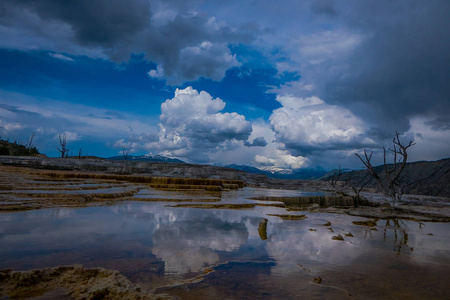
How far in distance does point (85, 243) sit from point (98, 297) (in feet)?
6.83

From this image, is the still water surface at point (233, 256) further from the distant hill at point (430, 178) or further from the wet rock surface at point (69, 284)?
the distant hill at point (430, 178)

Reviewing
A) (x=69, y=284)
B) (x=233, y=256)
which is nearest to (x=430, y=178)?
(x=233, y=256)

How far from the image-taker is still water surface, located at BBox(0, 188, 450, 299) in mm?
2906

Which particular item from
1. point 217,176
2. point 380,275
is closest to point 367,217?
point 380,275

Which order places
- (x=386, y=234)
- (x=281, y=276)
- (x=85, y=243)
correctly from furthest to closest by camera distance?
1. (x=386, y=234)
2. (x=85, y=243)
3. (x=281, y=276)

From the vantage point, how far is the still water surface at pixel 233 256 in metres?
2.91

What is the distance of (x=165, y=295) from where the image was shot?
2.46m

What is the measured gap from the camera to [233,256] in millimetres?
3979

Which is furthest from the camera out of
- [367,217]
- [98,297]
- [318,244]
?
[367,217]

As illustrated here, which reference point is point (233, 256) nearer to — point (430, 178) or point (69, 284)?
point (69, 284)

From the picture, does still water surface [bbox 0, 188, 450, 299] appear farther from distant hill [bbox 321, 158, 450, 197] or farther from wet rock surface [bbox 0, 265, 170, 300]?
distant hill [bbox 321, 158, 450, 197]

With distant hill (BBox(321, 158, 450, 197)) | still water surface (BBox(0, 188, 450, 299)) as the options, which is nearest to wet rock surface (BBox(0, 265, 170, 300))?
still water surface (BBox(0, 188, 450, 299))

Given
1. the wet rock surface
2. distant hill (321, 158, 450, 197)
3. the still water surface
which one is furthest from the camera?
distant hill (321, 158, 450, 197)

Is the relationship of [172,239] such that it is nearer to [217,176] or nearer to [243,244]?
[243,244]
